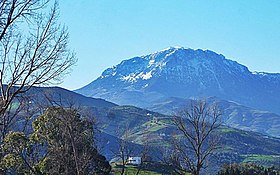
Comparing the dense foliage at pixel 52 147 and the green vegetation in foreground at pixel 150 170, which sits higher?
the dense foliage at pixel 52 147

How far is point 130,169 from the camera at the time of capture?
6662cm

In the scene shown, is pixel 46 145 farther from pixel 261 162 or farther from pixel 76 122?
pixel 261 162

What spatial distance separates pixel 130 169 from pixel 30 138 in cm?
3329

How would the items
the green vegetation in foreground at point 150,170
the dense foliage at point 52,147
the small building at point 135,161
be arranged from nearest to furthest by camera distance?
the dense foliage at point 52,147 < the green vegetation in foreground at point 150,170 < the small building at point 135,161

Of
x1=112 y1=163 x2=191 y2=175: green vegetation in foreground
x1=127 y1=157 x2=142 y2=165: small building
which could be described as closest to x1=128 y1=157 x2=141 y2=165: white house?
x1=127 y1=157 x2=142 y2=165: small building

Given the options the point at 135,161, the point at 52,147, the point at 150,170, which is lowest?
the point at 150,170

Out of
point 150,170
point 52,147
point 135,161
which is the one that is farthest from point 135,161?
point 52,147

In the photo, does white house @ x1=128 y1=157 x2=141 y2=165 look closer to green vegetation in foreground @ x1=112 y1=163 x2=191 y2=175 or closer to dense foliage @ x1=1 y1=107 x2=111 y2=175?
green vegetation in foreground @ x1=112 y1=163 x2=191 y2=175

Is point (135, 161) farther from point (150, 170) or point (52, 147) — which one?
point (52, 147)

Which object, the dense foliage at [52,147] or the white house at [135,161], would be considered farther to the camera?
the white house at [135,161]

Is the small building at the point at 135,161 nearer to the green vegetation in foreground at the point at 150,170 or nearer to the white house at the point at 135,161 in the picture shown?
the white house at the point at 135,161

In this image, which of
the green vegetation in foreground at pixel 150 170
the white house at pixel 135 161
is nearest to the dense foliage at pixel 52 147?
the green vegetation in foreground at pixel 150 170

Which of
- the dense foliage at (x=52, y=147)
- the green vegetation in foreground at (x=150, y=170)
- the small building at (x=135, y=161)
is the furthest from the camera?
the small building at (x=135, y=161)

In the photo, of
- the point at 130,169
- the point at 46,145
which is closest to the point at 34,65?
the point at 46,145
